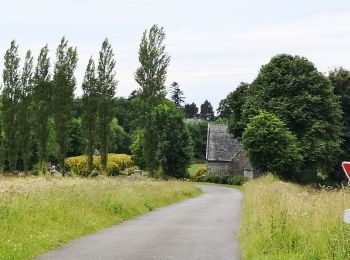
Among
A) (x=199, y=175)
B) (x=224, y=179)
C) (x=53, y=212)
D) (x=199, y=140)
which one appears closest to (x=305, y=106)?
(x=224, y=179)

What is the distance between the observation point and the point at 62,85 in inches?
1951

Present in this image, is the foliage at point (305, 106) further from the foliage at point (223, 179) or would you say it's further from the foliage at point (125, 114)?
the foliage at point (125, 114)

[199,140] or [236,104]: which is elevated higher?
[236,104]

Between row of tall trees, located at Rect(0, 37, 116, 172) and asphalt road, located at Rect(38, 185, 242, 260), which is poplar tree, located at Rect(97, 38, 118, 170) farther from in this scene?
asphalt road, located at Rect(38, 185, 242, 260)

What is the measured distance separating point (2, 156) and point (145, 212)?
109 feet

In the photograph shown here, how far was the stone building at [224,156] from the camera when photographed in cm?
8262

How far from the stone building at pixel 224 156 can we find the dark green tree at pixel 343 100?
23.1 meters

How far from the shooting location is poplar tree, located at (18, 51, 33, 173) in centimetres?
5169

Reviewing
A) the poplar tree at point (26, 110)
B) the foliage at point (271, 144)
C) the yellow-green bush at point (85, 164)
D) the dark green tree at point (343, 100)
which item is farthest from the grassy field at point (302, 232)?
the yellow-green bush at point (85, 164)

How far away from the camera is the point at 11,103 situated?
2044 inches

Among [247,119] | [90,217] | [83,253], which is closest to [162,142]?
[247,119]

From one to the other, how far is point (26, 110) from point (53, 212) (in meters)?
38.3

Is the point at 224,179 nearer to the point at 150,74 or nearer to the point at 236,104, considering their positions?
the point at 236,104

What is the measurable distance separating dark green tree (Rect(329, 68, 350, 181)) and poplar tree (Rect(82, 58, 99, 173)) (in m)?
25.9
